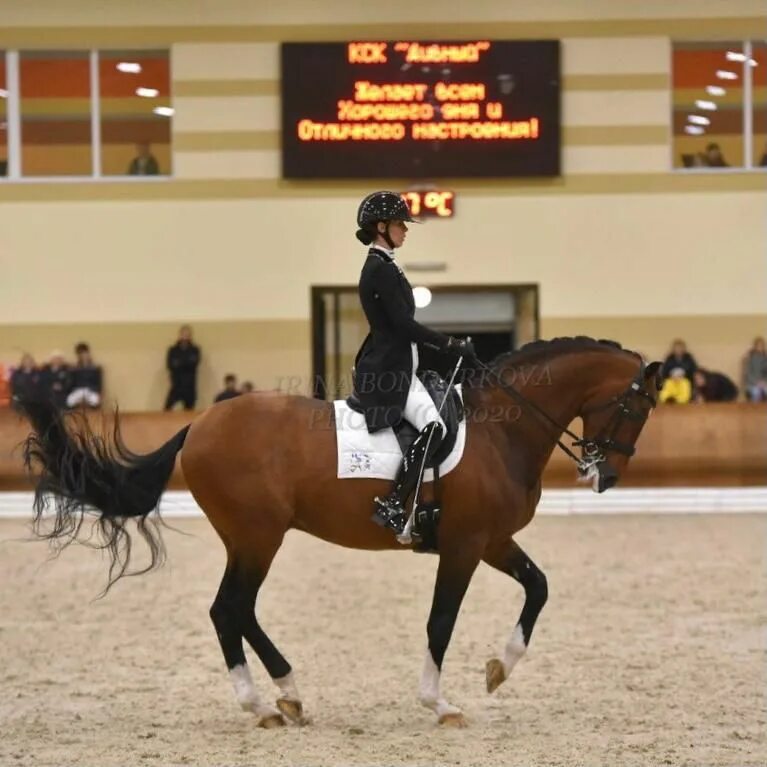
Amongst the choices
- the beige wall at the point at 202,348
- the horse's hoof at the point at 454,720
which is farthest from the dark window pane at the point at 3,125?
the horse's hoof at the point at 454,720

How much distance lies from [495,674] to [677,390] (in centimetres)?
1044

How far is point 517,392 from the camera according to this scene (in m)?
6.07

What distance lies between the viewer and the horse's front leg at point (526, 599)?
5.89 m

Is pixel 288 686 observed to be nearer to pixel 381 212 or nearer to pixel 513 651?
pixel 513 651

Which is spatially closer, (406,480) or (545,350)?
(406,480)

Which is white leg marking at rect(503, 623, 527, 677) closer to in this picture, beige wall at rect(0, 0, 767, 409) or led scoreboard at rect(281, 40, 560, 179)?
led scoreboard at rect(281, 40, 560, 179)

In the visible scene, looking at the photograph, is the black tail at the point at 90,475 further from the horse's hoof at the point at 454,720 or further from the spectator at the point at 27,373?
the spectator at the point at 27,373

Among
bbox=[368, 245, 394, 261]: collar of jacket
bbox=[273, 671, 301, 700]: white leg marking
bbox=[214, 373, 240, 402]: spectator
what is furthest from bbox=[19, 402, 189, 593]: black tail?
bbox=[214, 373, 240, 402]: spectator

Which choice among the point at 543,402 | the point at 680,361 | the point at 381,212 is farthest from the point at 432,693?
the point at 680,361

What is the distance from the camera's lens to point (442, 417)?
590 cm

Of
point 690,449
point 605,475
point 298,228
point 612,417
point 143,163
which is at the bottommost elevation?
point 690,449

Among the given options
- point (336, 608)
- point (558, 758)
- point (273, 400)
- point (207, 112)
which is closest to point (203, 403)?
point (207, 112)

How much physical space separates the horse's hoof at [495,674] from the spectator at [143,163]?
40.5 ft

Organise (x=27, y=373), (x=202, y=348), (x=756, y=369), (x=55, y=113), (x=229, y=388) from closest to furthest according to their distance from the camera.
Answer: (x=27, y=373), (x=229, y=388), (x=756, y=369), (x=202, y=348), (x=55, y=113)
